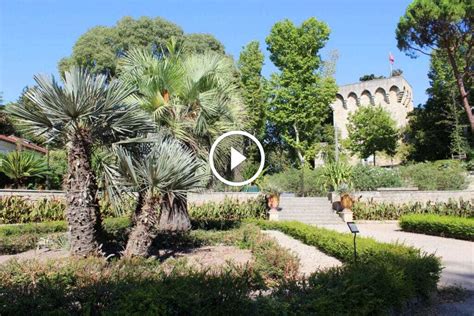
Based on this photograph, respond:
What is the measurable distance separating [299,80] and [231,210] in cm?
2123

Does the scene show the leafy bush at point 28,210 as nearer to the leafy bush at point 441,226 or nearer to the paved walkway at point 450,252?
the paved walkway at point 450,252

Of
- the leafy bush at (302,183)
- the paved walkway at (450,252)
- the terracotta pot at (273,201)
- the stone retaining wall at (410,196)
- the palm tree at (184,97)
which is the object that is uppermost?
the palm tree at (184,97)

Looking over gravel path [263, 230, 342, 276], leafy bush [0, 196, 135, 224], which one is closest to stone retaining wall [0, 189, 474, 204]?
leafy bush [0, 196, 135, 224]

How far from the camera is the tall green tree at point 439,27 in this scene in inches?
891

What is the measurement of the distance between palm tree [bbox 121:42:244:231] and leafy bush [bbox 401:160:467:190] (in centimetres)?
1338

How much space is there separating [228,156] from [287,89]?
25.0 m

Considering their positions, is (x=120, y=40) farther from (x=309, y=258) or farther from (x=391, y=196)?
(x=309, y=258)

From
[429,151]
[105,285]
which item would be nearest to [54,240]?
A: [105,285]

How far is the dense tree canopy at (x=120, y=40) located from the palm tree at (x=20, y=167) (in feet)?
49.4

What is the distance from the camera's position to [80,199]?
658 centimetres

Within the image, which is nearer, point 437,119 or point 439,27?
point 439,27

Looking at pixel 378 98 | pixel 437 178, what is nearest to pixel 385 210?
pixel 437 178

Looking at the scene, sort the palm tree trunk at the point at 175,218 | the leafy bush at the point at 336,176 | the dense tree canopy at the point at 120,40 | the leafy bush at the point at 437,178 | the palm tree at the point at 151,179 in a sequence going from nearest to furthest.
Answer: the palm tree at the point at 151,179 < the palm tree trunk at the point at 175,218 < the leafy bush at the point at 336,176 < the leafy bush at the point at 437,178 < the dense tree canopy at the point at 120,40
